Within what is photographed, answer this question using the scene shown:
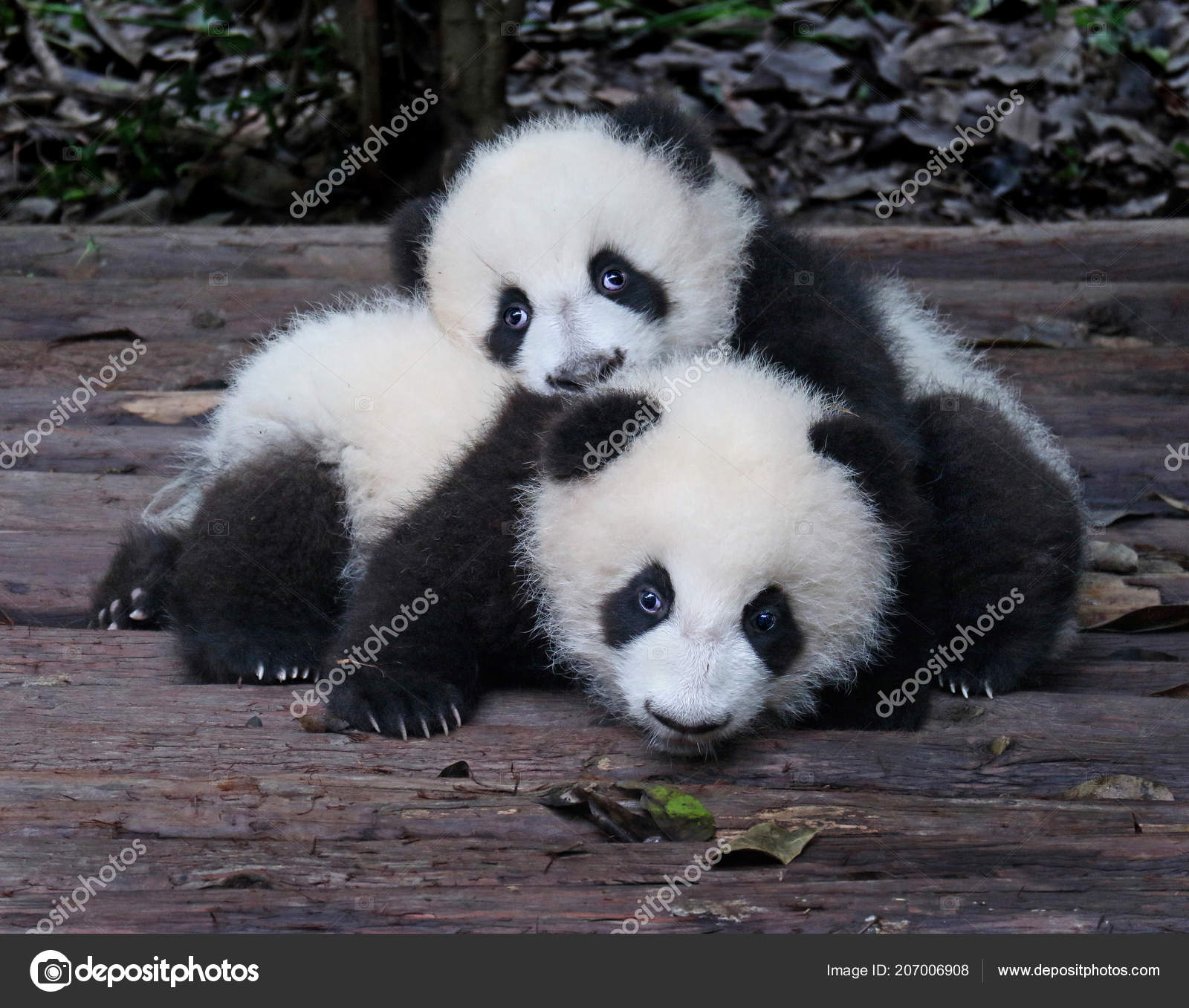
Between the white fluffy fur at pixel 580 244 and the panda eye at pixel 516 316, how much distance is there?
0.05 m

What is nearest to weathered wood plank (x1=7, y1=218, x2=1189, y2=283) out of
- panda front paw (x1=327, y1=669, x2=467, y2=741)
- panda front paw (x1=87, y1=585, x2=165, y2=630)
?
panda front paw (x1=87, y1=585, x2=165, y2=630)

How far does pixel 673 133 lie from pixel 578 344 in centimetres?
96

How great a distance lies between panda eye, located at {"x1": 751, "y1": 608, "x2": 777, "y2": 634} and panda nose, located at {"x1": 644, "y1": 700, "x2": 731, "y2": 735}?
27 centimetres

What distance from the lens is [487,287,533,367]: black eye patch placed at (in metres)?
4.23

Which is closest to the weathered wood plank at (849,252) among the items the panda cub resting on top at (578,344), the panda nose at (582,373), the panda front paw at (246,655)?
the panda cub resting on top at (578,344)

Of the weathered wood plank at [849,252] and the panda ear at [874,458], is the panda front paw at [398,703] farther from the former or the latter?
the weathered wood plank at [849,252]

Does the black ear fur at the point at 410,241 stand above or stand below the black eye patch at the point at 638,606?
above

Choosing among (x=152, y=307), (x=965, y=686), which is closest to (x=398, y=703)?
(x=965, y=686)

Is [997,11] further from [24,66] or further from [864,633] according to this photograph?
[864,633]

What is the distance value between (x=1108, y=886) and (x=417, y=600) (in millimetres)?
1744

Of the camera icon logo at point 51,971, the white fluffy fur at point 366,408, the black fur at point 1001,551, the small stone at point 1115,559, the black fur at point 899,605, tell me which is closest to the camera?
the camera icon logo at point 51,971

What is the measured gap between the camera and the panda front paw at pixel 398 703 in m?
3.34

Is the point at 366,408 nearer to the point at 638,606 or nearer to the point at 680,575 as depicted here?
the point at 638,606

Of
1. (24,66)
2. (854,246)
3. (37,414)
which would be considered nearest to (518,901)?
(37,414)
